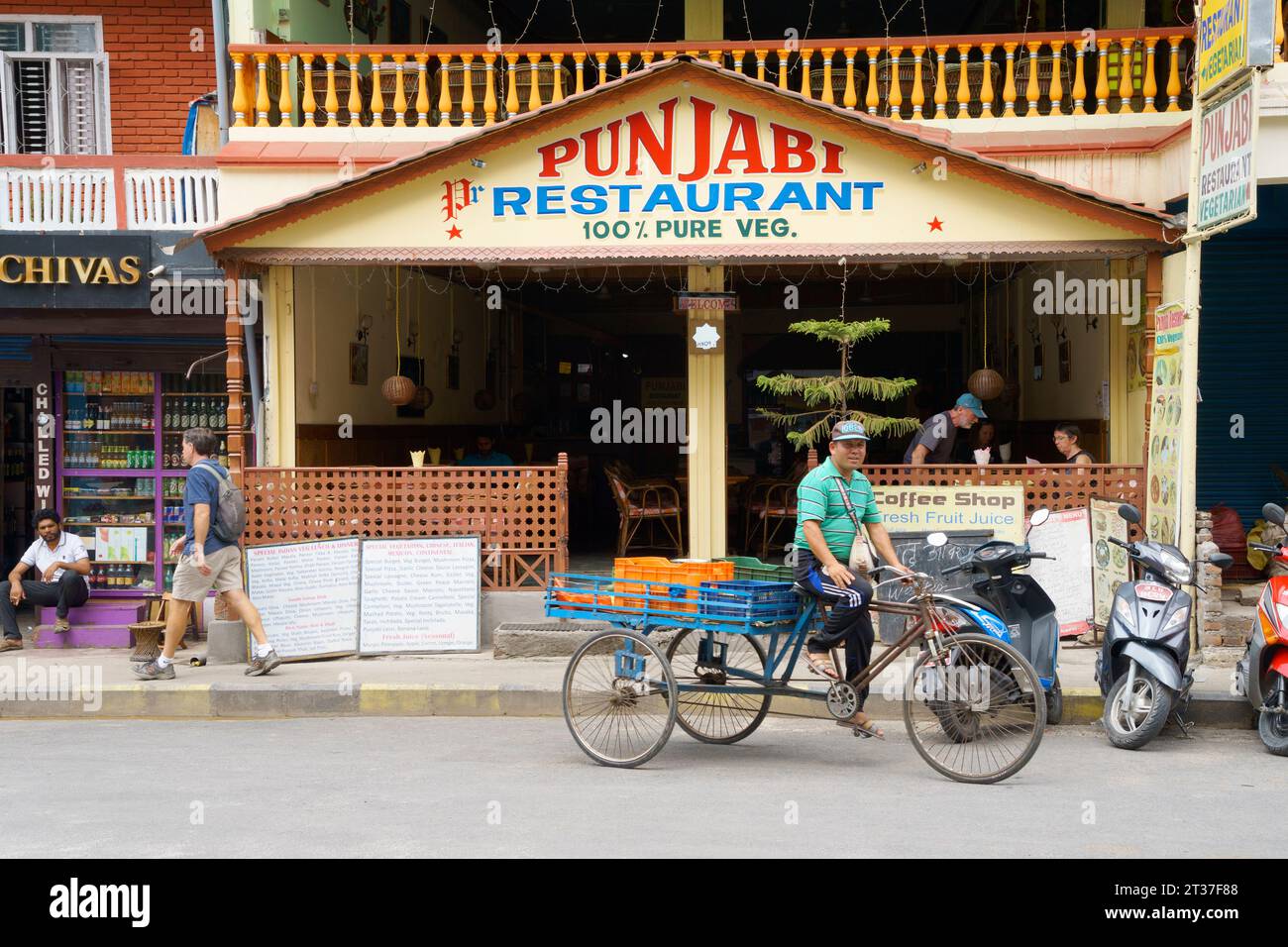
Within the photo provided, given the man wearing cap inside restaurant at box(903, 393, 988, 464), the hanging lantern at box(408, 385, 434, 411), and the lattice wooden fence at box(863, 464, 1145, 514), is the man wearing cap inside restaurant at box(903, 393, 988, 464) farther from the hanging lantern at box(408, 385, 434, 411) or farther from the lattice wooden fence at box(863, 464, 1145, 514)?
the hanging lantern at box(408, 385, 434, 411)

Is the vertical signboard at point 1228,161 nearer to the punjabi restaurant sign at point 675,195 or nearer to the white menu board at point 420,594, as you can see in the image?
the punjabi restaurant sign at point 675,195

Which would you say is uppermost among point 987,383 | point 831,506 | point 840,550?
point 987,383

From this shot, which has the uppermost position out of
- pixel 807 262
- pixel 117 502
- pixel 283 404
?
pixel 807 262

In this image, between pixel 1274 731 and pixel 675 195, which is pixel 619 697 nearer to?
pixel 1274 731

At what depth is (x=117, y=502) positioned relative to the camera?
1338cm

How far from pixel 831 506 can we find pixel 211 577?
5185 mm

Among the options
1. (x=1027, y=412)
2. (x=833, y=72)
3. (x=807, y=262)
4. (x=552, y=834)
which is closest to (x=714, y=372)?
(x=807, y=262)

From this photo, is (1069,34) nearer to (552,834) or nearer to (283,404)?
(283,404)

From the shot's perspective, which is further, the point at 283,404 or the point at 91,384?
the point at 91,384

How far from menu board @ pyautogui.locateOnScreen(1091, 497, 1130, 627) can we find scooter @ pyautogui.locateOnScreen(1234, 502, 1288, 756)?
7.42 feet

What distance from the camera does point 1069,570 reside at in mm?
10594

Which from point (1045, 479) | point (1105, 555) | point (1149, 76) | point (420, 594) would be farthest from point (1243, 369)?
point (420, 594)

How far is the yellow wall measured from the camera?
12758 millimetres

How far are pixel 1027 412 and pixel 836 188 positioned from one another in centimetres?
596
